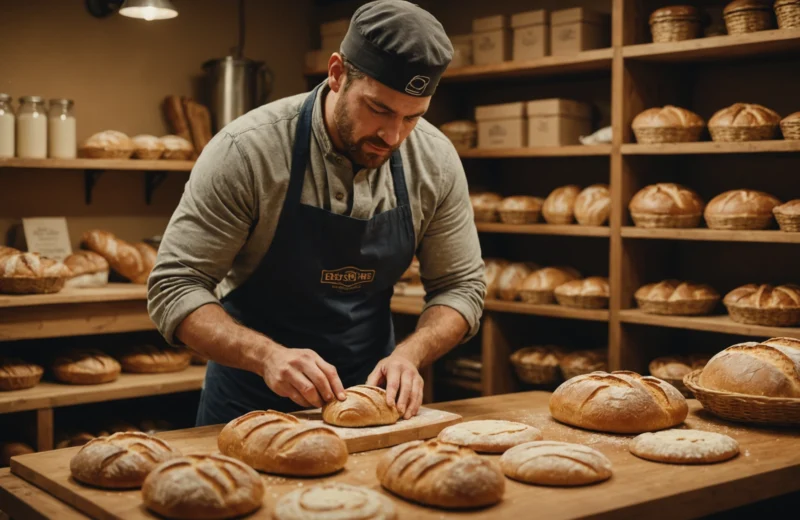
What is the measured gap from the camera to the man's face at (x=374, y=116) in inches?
79.4

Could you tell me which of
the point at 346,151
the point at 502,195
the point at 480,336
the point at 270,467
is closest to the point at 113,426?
the point at 480,336

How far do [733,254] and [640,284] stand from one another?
1.32 feet

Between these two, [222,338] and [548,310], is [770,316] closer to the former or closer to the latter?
[548,310]

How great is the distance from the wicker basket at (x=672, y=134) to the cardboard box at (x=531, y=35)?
2.25 ft

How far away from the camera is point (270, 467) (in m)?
1.64

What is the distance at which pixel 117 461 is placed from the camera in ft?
5.10

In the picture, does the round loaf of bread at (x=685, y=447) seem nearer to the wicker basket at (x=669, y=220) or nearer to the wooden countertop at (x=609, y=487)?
the wooden countertop at (x=609, y=487)

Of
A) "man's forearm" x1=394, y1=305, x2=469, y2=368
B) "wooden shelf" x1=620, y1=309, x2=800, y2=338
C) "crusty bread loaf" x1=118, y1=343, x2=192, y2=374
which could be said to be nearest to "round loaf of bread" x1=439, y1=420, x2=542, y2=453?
"man's forearm" x1=394, y1=305, x2=469, y2=368

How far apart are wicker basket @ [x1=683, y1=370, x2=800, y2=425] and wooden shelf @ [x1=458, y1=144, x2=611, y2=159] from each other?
1.75m

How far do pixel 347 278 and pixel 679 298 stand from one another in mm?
1632

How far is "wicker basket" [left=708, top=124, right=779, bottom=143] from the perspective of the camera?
3256mm

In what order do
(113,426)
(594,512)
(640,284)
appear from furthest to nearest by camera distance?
(113,426) < (640,284) < (594,512)

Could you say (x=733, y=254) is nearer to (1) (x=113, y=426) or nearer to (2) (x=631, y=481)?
(2) (x=631, y=481)

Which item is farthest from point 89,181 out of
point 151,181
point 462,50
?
point 462,50
